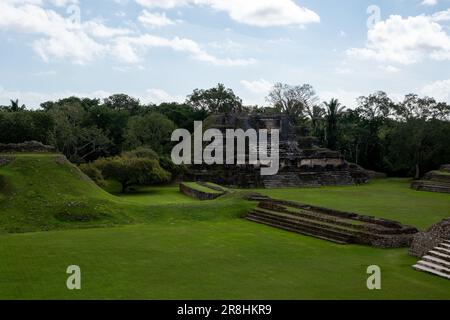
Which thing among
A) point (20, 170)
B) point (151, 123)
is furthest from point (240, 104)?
point (20, 170)

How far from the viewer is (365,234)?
1670cm

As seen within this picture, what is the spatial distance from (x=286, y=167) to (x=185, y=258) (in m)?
30.8

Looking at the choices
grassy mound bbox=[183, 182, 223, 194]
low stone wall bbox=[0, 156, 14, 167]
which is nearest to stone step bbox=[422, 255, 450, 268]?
grassy mound bbox=[183, 182, 223, 194]

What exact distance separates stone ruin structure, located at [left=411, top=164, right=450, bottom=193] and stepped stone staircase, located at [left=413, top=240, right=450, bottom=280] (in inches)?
970

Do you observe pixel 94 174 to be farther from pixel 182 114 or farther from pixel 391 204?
pixel 182 114

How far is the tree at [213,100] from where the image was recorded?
6744 centimetres

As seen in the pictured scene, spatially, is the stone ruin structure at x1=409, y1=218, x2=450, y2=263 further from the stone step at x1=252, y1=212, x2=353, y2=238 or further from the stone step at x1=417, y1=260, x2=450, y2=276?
the stone step at x1=252, y1=212, x2=353, y2=238

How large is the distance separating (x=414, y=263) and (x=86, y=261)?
9204 millimetres

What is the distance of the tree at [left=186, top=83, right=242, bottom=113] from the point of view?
67438 millimetres

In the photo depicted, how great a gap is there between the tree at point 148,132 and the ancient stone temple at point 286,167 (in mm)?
4645

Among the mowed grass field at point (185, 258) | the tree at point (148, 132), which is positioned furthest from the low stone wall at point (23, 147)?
the tree at point (148, 132)

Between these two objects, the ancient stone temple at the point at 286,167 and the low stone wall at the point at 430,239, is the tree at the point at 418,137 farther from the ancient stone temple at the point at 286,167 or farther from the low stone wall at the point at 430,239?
the low stone wall at the point at 430,239

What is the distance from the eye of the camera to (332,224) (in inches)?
742

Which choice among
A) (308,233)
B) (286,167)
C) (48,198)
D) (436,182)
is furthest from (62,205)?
(436,182)
